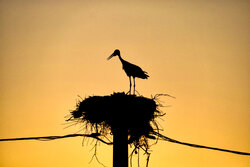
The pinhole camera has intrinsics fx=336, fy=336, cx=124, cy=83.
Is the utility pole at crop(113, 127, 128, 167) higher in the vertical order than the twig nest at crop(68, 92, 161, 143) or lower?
lower

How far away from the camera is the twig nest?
3617 millimetres

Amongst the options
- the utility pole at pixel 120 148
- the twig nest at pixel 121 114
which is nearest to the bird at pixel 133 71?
the twig nest at pixel 121 114

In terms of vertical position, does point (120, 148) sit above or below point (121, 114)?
below

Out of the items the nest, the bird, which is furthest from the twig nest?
the bird

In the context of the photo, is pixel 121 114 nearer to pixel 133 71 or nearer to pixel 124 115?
pixel 124 115

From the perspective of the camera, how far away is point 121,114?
360 centimetres

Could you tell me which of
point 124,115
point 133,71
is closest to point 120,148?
point 124,115

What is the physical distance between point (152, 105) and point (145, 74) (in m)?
1.16

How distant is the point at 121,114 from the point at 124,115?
1.5 inches

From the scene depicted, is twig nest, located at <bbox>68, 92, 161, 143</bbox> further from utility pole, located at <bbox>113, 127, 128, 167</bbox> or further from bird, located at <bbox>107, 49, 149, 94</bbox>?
bird, located at <bbox>107, 49, 149, 94</bbox>

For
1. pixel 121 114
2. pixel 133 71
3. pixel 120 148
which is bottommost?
pixel 120 148

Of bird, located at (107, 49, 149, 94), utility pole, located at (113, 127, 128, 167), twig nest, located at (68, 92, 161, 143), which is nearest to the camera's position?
utility pole, located at (113, 127, 128, 167)

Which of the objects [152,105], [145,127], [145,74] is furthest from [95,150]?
[145,74]

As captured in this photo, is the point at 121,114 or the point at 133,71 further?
the point at 133,71
